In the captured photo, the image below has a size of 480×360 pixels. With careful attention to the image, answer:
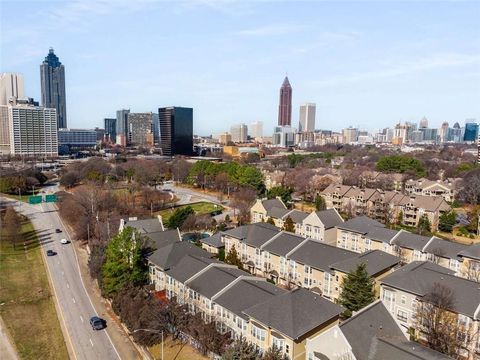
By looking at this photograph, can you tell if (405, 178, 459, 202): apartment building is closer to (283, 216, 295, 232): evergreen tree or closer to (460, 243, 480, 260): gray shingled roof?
(283, 216, 295, 232): evergreen tree

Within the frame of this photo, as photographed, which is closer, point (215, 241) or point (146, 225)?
point (146, 225)

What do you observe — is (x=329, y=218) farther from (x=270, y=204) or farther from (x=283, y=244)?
(x=283, y=244)

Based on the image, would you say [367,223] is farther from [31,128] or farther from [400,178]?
[31,128]

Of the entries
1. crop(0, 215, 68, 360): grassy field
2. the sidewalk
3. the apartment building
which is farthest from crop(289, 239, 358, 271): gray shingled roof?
the apartment building

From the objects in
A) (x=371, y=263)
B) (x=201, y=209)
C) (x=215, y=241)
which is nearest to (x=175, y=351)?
(x=371, y=263)

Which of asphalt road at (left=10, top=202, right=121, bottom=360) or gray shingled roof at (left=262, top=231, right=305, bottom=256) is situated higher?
gray shingled roof at (left=262, top=231, right=305, bottom=256)

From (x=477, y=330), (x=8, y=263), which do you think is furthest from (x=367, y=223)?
(x=8, y=263)
